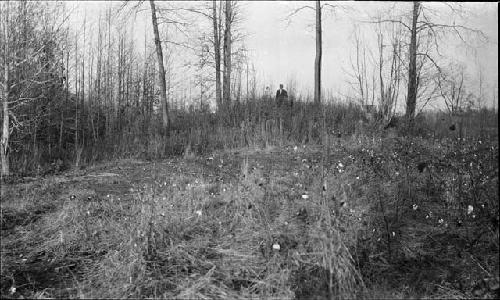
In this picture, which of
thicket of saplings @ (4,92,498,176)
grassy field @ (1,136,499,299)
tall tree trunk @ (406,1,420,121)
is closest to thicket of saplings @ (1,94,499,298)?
grassy field @ (1,136,499,299)

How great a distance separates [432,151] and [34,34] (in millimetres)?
8525

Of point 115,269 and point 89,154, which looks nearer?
point 115,269

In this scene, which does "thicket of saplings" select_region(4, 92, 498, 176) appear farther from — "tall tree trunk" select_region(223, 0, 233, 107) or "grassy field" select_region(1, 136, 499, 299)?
"tall tree trunk" select_region(223, 0, 233, 107)

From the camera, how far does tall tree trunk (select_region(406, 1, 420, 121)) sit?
11602 mm

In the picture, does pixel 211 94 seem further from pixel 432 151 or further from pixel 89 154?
pixel 432 151

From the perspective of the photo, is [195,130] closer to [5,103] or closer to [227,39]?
[5,103]

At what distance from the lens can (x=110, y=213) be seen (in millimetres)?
4801

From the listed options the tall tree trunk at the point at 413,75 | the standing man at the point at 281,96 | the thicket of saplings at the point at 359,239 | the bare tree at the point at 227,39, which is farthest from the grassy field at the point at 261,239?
the bare tree at the point at 227,39

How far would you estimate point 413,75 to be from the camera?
41.4 ft

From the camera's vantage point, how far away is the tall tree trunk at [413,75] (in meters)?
11.6

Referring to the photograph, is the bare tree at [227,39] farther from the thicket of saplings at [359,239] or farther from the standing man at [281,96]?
the thicket of saplings at [359,239]

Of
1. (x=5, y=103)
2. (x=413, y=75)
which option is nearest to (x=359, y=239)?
(x=5, y=103)

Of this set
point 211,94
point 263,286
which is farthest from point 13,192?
point 211,94

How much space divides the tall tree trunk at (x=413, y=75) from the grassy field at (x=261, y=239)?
19.7 feet
